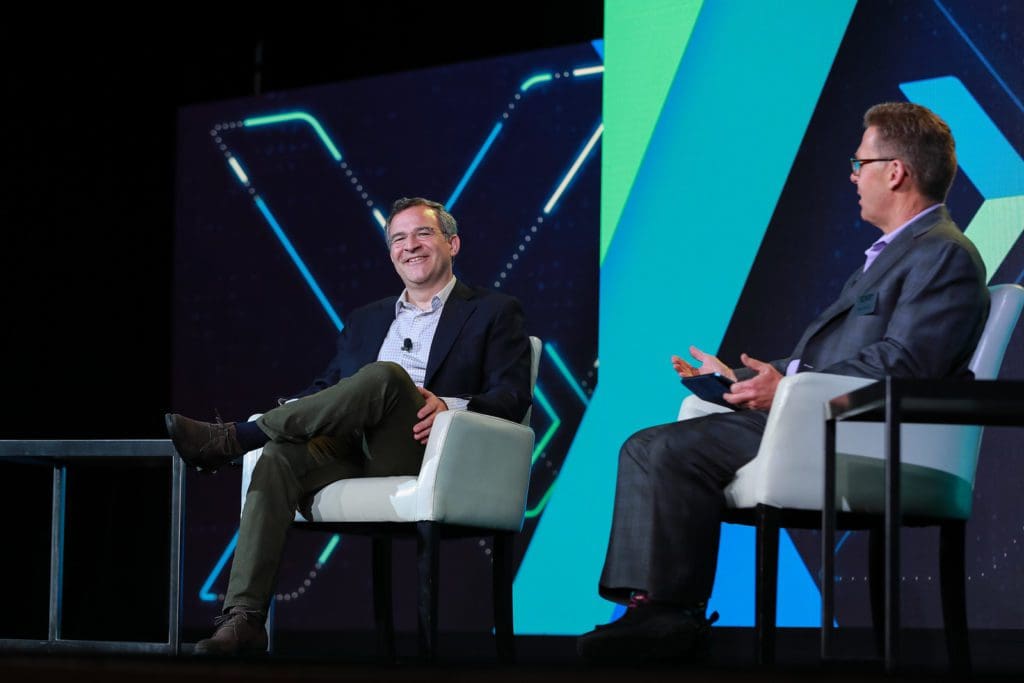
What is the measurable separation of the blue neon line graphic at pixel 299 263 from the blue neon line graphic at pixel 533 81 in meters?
1.15

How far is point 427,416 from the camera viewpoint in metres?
3.06

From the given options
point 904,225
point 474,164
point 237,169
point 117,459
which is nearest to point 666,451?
point 904,225

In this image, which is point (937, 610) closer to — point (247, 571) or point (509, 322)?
point (509, 322)

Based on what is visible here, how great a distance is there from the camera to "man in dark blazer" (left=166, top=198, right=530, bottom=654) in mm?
2863

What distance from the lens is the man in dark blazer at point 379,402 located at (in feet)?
9.39

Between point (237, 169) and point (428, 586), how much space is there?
2929mm

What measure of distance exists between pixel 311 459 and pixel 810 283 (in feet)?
6.34

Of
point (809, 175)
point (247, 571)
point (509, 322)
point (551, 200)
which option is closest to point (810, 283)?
point (809, 175)

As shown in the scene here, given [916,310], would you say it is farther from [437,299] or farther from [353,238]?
[353,238]

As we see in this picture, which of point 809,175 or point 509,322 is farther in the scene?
point 809,175

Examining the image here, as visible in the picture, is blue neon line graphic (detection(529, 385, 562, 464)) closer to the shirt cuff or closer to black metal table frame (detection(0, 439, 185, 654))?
the shirt cuff

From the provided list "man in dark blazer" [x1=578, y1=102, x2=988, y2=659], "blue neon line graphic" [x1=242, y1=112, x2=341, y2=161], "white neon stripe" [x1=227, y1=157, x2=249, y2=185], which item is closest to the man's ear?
"man in dark blazer" [x1=578, y1=102, x2=988, y2=659]

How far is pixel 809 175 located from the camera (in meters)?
4.25

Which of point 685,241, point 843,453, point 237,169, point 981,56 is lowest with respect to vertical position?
point 843,453
